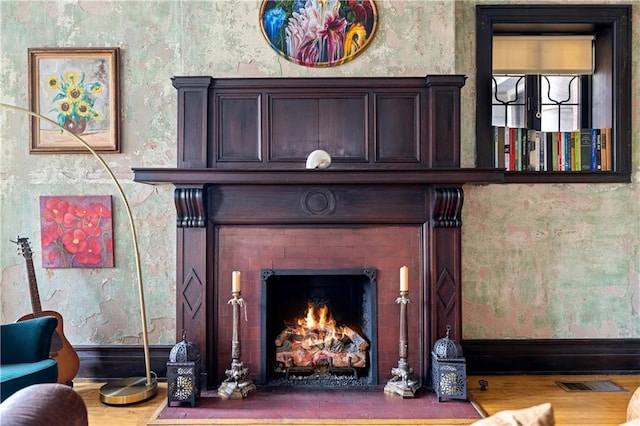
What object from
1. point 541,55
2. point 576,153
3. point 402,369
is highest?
point 541,55

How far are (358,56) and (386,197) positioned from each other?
100cm

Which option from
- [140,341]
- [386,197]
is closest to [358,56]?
[386,197]

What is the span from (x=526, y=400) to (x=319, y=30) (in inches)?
110

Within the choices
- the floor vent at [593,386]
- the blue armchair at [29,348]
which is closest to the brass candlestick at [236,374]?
the blue armchair at [29,348]

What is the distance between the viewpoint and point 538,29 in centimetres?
370

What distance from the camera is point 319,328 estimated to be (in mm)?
3375

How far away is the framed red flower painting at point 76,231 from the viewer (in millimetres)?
3488

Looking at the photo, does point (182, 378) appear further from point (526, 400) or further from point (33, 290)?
point (526, 400)

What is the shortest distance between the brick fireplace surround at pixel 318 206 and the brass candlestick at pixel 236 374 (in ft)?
0.45

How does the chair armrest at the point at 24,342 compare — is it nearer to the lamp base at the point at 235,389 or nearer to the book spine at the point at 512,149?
the lamp base at the point at 235,389

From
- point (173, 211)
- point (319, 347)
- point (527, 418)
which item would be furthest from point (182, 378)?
point (527, 418)

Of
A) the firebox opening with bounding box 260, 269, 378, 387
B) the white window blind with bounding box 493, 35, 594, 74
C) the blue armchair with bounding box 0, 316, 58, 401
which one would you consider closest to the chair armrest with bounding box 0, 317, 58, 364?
the blue armchair with bounding box 0, 316, 58, 401

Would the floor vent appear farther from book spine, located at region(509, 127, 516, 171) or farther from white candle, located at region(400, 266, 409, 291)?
book spine, located at region(509, 127, 516, 171)

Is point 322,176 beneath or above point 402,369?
above
